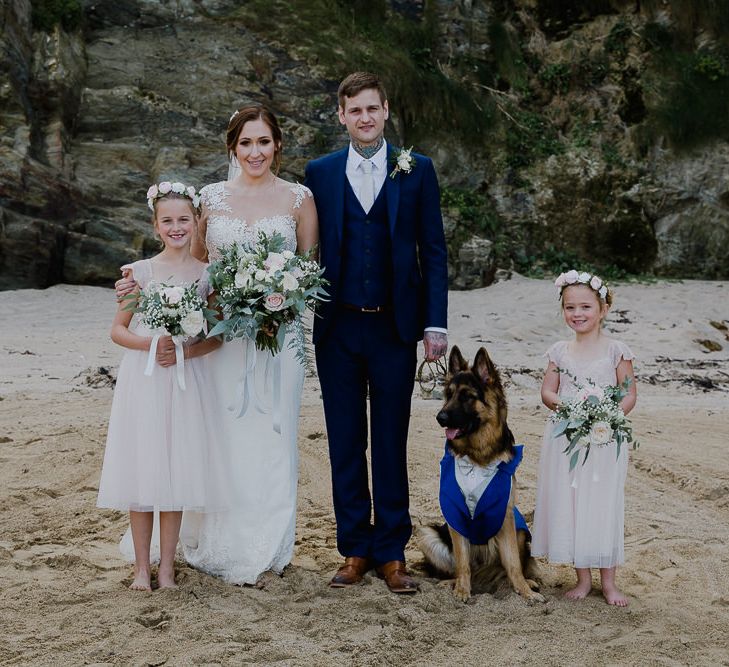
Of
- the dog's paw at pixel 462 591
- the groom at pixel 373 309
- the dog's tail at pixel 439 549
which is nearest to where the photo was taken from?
Answer: the dog's paw at pixel 462 591

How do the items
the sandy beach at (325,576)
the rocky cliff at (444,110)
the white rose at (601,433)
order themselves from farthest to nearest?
the rocky cliff at (444,110) → the white rose at (601,433) → the sandy beach at (325,576)

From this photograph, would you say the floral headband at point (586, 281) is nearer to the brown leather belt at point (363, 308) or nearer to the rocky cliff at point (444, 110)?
the brown leather belt at point (363, 308)

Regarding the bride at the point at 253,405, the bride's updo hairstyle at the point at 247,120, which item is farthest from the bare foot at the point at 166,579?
the bride's updo hairstyle at the point at 247,120

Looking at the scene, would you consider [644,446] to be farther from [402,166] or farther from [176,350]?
[176,350]

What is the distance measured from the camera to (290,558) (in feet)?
15.5

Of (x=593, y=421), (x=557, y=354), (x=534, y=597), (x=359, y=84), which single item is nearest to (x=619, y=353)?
(x=557, y=354)

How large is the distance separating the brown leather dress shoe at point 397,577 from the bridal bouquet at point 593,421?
1.05m

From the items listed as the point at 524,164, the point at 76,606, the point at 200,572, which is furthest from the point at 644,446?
the point at 524,164

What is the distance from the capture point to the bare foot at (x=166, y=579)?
438 centimetres

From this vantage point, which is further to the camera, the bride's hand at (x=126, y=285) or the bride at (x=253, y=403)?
the bride at (x=253, y=403)

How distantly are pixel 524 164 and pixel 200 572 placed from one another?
44.4ft

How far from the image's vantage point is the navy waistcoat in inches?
177

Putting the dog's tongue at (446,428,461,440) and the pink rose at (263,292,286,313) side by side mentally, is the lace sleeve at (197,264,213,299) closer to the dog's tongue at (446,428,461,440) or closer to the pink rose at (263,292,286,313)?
the pink rose at (263,292,286,313)

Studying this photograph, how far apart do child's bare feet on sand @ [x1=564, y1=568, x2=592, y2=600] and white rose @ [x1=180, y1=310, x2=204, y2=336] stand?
2.37m
